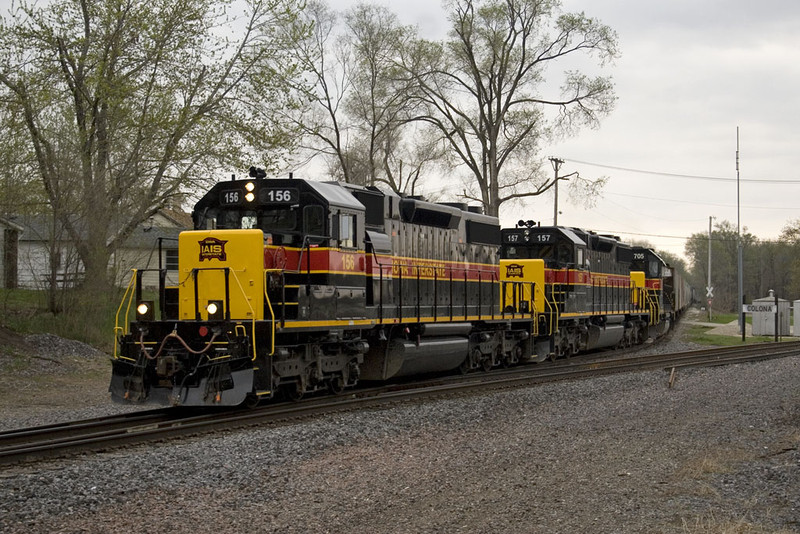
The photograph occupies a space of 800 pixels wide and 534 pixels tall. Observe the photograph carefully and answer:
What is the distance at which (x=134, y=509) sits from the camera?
6.58 meters

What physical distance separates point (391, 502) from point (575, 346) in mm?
18255

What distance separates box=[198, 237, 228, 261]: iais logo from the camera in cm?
1174

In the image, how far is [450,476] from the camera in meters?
7.85

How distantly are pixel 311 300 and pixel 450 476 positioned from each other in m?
4.89

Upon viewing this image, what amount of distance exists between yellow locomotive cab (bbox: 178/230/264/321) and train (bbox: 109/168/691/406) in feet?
0.06

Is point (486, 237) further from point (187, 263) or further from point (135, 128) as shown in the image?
point (135, 128)

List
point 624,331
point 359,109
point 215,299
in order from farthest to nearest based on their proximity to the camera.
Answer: point 359,109 → point 624,331 → point 215,299

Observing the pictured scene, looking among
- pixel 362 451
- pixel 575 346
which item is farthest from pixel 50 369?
pixel 575 346

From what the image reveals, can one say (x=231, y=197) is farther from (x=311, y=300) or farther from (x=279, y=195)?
(x=311, y=300)

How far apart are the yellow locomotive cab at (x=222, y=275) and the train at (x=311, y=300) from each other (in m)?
0.02

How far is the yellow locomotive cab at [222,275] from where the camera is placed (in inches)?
450

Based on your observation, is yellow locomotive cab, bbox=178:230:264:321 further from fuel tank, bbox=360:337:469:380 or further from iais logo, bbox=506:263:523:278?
iais logo, bbox=506:263:523:278

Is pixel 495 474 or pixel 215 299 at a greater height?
pixel 215 299

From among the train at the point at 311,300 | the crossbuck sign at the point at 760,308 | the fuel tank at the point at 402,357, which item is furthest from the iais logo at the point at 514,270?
the crossbuck sign at the point at 760,308
